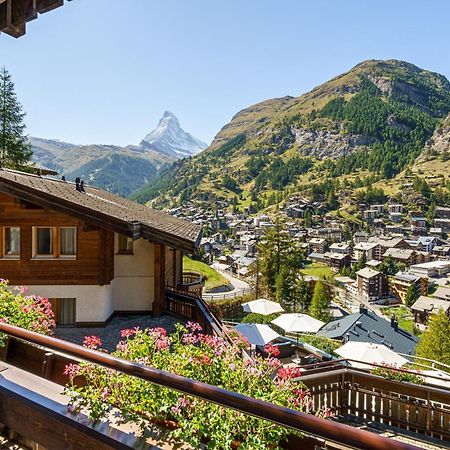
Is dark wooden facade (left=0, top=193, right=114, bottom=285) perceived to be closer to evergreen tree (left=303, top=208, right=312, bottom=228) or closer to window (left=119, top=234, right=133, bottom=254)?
window (left=119, top=234, right=133, bottom=254)

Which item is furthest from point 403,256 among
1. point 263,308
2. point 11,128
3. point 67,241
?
point 67,241

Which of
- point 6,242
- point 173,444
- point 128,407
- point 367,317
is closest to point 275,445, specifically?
point 173,444

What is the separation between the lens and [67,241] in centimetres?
1122

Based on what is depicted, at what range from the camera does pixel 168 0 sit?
1592cm

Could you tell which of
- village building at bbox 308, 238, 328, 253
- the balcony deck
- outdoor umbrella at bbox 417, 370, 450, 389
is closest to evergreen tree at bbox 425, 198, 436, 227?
village building at bbox 308, 238, 328, 253

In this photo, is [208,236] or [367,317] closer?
[367,317]

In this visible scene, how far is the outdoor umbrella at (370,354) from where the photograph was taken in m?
13.0

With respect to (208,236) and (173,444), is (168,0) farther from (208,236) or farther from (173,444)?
(208,236)

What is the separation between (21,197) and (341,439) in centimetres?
1077

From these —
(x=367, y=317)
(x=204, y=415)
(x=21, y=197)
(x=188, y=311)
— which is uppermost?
(x=21, y=197)

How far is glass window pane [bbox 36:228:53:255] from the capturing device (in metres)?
11.2

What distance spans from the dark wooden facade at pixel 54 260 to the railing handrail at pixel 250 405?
341 inches

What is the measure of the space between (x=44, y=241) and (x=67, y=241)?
2.23ft

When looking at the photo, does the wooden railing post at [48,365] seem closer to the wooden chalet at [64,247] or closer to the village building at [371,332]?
the wooden chalet at [64,247]
